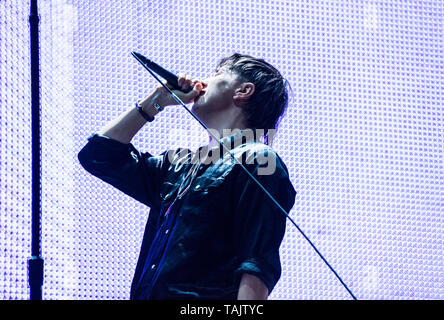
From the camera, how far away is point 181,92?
188 centimetres

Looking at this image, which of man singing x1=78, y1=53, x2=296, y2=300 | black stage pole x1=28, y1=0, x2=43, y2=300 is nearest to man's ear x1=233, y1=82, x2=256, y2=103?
man singing x1=78, y1=53, x2=296, y2=300

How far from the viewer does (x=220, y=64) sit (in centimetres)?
198

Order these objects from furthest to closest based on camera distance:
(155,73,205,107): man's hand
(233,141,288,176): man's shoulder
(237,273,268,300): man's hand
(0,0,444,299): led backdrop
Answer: (0,0,444,299): led backdrop → (155,73,205,107): man's hand → (233,141,288,176): man's shoulder → (237,273,268,300): man's hand

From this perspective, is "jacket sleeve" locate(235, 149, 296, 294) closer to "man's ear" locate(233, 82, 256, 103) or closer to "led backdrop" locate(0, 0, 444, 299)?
"man's ear" locate(233, 82, 256, 103)

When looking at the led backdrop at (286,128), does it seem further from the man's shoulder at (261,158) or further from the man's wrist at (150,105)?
the man's shoulder at (261,158)

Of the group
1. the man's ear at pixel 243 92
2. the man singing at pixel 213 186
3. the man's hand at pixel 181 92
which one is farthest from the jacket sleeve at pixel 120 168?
the man's ear at pixel 243 92

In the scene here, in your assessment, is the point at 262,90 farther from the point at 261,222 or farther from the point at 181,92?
the point at 261,222

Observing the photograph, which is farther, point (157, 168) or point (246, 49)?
point (246, 49)

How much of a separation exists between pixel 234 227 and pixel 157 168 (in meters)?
0.29

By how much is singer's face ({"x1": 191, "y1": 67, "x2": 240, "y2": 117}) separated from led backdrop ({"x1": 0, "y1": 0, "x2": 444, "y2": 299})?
0.22m

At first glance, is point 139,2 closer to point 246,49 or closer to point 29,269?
point 246,49

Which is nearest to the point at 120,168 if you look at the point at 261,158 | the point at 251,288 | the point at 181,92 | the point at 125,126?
the point at 125,126

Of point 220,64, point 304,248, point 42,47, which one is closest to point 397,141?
point 304,248

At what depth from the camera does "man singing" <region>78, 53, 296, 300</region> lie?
5.43ft
